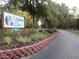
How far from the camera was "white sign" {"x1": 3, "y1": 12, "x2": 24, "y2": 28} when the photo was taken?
17538 mm

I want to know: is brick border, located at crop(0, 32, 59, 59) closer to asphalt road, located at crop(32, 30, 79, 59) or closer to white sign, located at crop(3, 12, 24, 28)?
asphalt road, located at crop(32, 30, 79, 59)

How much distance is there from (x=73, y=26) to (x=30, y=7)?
76.5 meters

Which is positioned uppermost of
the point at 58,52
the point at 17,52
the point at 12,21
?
the point at 12,21

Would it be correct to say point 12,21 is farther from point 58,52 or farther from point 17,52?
point 17,52

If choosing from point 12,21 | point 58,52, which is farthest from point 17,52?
point 12,21

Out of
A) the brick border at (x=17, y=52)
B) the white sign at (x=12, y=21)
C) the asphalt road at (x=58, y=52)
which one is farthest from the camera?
the white sign at (x=12, y=21)

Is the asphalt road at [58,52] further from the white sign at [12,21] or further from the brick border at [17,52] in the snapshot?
the white sign at [12,21]

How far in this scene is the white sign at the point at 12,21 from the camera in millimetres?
17538

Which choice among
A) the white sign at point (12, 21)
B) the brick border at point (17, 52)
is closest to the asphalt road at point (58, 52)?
the brick border at point (17, 52)

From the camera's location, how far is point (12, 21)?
62.7 feet

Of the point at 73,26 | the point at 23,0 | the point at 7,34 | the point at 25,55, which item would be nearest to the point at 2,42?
the point at 25,55

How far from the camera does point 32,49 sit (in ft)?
50.3

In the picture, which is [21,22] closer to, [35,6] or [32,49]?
[32,49]

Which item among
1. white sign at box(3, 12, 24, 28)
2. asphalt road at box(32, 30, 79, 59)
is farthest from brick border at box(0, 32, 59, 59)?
white sign at box(3, 12, 24, 28)
